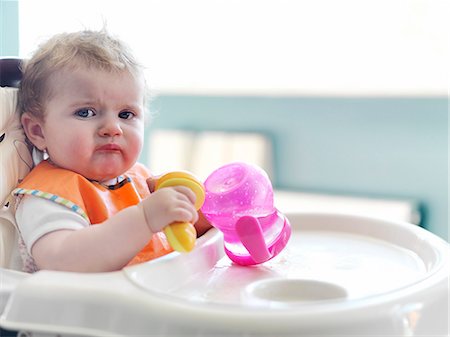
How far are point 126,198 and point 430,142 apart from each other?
1306 mm

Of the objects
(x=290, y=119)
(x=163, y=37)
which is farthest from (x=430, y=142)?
(x=163, y=37)

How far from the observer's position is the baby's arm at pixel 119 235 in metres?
0.64

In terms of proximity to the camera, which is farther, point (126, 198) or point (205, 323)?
point (126, 198)

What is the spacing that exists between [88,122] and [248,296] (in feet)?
0.97

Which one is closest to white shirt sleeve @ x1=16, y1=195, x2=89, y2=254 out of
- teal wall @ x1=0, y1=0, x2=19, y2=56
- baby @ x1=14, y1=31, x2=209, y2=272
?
baby @ x1=14, y1=31, x2=209, y2=272

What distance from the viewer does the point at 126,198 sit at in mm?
809

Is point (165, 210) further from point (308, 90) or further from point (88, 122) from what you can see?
point (308, 90)

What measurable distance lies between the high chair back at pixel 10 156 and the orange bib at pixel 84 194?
0.02m

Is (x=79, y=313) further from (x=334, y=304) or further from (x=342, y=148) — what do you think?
(x=342, y=148)

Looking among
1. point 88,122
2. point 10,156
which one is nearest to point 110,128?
point 88,122

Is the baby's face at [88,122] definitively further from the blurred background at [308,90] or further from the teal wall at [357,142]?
the teal wall at [357,142]

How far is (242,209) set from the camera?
0.74m

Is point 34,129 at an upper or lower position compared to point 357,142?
upper

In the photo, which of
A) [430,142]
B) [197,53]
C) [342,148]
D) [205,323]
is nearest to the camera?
[205,323]
